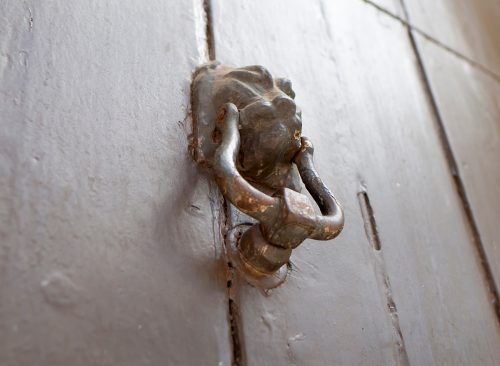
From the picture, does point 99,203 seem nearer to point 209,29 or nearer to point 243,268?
point 243,268

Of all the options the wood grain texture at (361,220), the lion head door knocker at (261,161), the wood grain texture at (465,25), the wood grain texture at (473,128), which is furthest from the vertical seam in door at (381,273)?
the wood grain texture at (465,25)

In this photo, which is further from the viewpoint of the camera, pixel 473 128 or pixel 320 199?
pixel 473 128

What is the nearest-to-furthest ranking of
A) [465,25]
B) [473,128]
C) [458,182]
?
1. [458,182]
2. [473,128]
3. [465,25]

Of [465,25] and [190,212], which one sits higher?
[465,25]

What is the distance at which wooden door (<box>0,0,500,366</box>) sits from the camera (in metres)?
0.37

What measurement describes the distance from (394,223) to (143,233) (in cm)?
36

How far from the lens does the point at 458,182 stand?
83 centimetres

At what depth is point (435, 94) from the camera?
0.92 m

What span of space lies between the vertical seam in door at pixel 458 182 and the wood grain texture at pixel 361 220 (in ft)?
0.05

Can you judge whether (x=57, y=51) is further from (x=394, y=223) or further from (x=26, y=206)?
(x=394, y=223)

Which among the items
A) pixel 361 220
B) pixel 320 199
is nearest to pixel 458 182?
pixel 361 220

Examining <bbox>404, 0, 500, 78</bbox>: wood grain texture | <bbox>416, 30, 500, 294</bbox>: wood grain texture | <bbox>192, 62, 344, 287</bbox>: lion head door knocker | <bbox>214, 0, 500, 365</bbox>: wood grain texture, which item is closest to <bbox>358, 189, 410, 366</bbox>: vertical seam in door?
<bbox>214, 0, 500, 365</bbox>: wood grain texture

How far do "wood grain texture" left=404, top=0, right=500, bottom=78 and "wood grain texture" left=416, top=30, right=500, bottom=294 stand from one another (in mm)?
44

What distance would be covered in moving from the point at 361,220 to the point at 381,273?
6cm
